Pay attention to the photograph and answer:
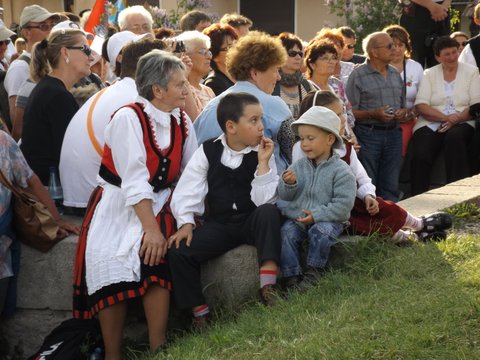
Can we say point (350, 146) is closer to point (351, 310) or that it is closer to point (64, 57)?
point (351, 310)

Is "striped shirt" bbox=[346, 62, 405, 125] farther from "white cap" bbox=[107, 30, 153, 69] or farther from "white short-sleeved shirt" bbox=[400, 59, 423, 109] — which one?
"white cap" bbox=[107, 30, 153, 69]

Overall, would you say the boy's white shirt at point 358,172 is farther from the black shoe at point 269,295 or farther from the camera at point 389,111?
the camera at point 389,111

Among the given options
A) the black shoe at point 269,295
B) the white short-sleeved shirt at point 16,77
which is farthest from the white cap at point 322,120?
the white short-sleeved shirt at point 16,77

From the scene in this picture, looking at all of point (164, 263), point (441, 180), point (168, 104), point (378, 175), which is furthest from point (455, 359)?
point (441, 180)

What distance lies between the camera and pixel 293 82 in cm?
837

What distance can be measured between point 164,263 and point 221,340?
2.58 ft

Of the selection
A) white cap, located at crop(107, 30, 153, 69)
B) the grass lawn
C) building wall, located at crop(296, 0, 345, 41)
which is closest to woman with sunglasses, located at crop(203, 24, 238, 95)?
white cap, located at crop(107, 30, 153, 69)

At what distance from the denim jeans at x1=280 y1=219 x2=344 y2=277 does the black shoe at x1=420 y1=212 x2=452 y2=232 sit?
0.76 meters

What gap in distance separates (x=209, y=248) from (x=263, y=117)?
1.10 meters

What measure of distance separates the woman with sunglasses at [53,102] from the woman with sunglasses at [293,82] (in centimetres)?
185

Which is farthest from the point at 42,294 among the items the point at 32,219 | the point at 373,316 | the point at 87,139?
the point at 373,316

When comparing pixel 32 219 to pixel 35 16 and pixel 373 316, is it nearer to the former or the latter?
pixel 373 316

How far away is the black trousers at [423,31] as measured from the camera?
11.4 meters

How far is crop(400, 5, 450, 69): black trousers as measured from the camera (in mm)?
11422
